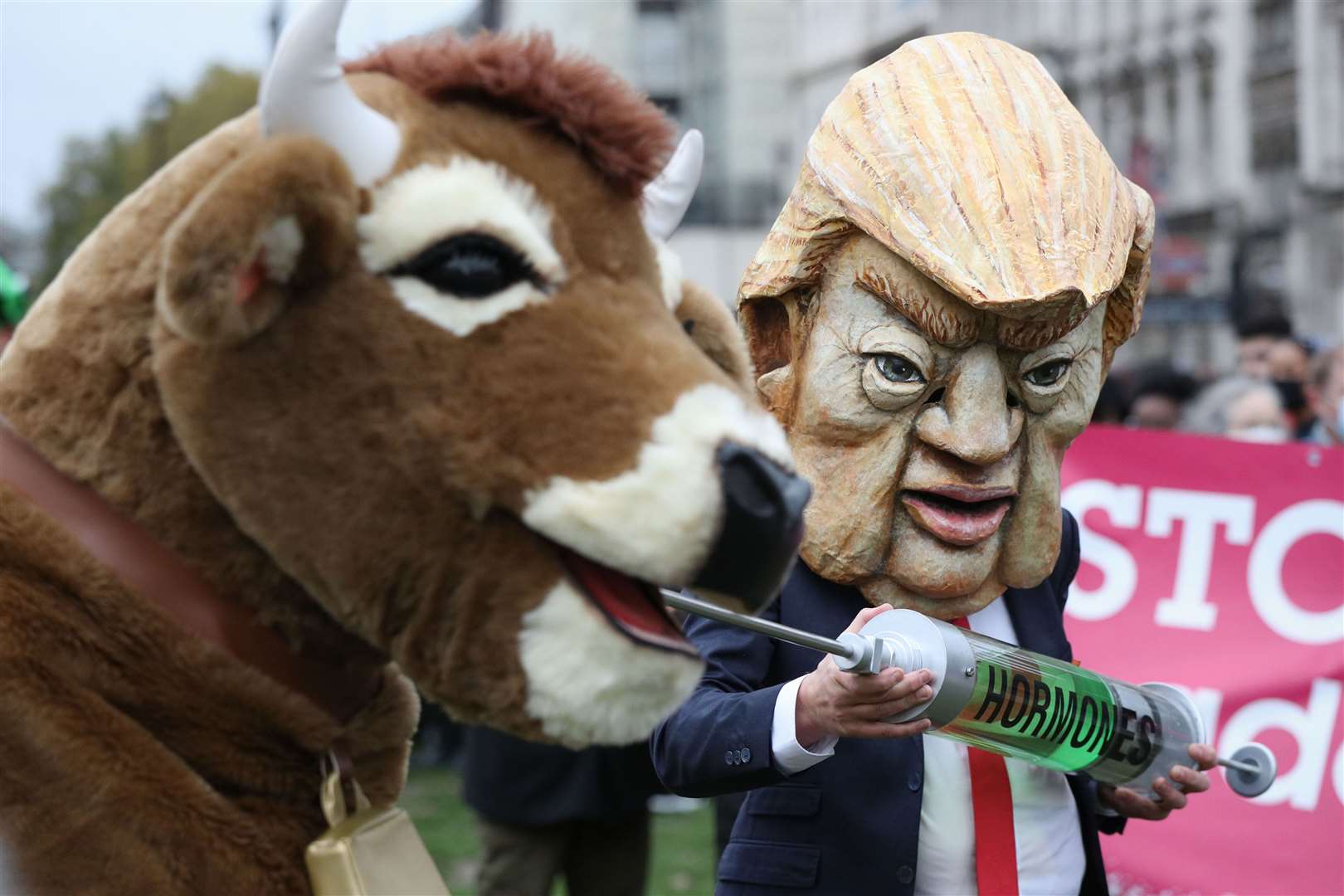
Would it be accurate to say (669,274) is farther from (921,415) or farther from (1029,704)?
(1029,704)

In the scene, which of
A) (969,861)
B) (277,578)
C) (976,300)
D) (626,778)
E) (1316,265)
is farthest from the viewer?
(1316,265)

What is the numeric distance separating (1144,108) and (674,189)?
2636 centimetres

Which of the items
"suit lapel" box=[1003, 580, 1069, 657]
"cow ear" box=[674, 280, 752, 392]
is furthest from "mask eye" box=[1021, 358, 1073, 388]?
"cow ear" box=[674, 280, 752, 392]

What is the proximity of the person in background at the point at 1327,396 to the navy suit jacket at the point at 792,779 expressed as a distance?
3.63 m

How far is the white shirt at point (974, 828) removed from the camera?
2.22 meters

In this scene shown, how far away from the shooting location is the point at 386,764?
1.54 m

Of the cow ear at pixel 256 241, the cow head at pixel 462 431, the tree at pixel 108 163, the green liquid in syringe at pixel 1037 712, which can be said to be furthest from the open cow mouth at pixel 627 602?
the tree at pixel 108 163

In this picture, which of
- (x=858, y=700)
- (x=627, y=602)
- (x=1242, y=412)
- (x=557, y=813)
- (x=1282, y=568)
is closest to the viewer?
(x=627, y=602)

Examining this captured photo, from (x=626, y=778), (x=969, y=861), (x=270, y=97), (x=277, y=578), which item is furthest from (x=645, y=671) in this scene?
(x=626, y=778)

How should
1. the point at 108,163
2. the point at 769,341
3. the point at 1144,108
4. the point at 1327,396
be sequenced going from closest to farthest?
the point at 769,341 < the point at 1327,396 < the point at 108,163 < the point at 1144,108

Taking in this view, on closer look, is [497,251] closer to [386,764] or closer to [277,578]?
[277,578]

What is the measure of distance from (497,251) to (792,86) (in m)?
25.8

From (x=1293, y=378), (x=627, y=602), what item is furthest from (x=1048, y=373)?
(x=1293, y=378)

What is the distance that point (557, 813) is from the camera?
170 inches
